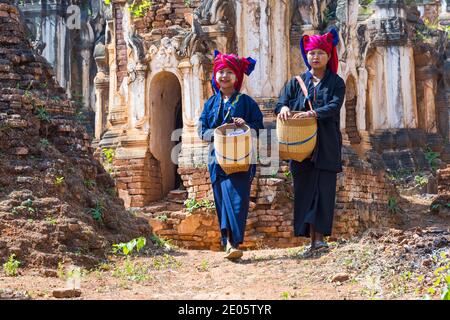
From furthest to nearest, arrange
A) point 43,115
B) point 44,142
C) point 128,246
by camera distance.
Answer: point 43,115 → point 44,142 → point 128,246

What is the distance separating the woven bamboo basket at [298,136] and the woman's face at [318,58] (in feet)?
1.75

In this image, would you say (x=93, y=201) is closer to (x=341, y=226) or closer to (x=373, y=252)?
(x=373, y=252)

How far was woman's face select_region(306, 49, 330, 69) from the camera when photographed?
315 inches

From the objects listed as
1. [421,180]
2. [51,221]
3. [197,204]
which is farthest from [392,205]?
[51,221]

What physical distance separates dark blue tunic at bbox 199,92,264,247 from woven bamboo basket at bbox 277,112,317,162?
0.42 m

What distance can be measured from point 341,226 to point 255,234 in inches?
58.3

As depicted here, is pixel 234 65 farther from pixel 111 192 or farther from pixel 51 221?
pixel 111 192

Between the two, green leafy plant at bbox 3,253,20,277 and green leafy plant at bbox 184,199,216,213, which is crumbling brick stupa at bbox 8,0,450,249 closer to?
green leafy plant at bbox 184,199,216,213

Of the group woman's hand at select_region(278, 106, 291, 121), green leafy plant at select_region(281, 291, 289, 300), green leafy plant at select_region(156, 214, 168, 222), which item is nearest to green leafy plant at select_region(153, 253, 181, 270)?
woman's hand at select_region(278, 106, 291, 121)

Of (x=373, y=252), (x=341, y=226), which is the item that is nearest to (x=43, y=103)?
(x=373, y=252)

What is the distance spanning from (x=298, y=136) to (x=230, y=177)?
2.34ft

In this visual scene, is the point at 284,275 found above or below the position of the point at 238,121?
below

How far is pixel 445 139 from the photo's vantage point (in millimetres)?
23734

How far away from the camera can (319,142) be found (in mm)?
7918
